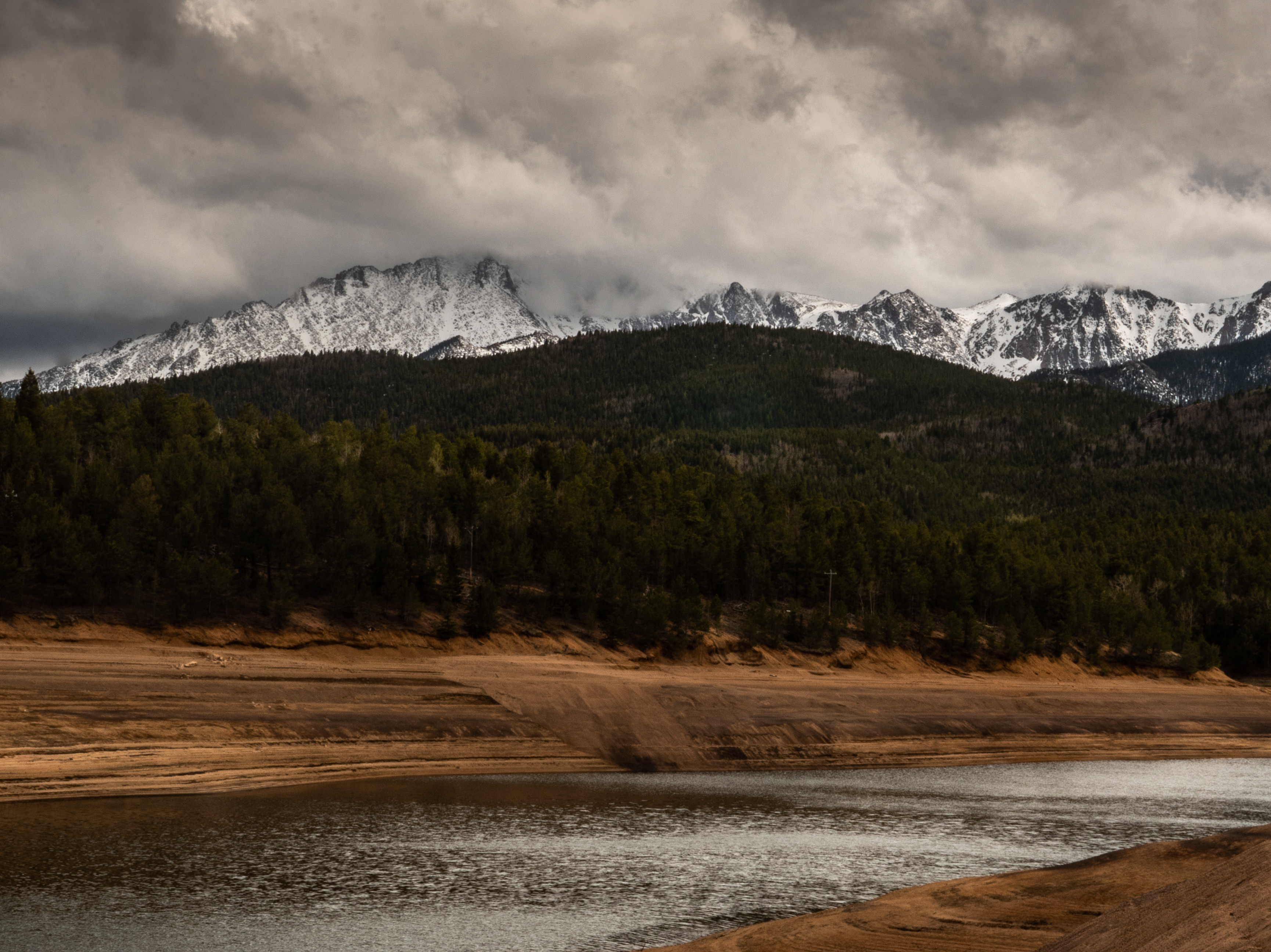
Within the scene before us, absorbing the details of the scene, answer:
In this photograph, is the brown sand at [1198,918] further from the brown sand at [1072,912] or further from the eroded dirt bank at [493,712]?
the eroded dirt bank at [493,712]

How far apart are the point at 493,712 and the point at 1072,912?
48964mm

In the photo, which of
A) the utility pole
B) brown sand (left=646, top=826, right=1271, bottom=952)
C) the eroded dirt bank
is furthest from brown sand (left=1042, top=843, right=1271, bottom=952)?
the utility pole

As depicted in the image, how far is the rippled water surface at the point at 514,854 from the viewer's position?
107 ft

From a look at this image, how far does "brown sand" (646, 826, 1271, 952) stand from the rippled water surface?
4.04 metres

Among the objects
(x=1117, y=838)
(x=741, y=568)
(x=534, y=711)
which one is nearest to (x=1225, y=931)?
(x=1117, y=838)

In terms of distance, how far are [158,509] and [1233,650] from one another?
13012cm

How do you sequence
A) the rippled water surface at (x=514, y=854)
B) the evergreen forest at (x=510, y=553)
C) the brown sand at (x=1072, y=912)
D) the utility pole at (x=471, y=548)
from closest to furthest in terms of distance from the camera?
the brown sand at (x=1072, y=912), the rippled water surface at (x=514, y=854), the evergreen forest at (x=510, y=553), the utility pole at (x=471, y=548)

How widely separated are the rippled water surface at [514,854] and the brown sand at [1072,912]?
13.3 feet

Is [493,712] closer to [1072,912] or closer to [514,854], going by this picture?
[514,854]

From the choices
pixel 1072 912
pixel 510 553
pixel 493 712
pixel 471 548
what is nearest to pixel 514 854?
pixel 1072 912

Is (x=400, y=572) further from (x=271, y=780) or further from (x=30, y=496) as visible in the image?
(x=271, y=780)

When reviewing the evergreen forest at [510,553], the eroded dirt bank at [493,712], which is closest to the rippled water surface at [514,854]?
the eroded dirt bank at [493,712]

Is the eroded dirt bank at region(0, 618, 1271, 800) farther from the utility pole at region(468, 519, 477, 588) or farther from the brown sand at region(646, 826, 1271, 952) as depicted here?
the brown sand at region(646, 826, 1271, 952)

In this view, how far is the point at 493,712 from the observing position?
245ft
